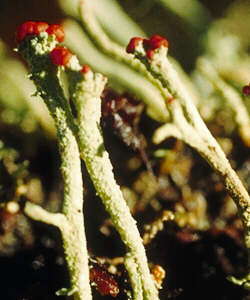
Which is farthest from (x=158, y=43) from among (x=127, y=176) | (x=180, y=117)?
(x=127, y=176)

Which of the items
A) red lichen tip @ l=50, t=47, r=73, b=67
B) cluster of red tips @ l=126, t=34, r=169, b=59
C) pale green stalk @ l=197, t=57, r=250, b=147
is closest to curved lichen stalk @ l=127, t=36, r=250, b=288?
cluster of red tips @ l=126, t=34, r=169, b=59

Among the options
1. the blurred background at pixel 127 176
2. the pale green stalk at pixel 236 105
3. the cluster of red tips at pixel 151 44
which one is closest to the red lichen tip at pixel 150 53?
the cluster of red tips at pixel 151 44

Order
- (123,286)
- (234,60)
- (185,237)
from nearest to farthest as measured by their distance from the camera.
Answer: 1. (123,286)
2. (185,237)
3. (234,60)

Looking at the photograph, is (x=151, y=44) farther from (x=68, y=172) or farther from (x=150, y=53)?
(x=68, y=172)

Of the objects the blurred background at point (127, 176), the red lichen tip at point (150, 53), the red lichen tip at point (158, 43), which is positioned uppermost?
the red lichen tip at point (158, 43)

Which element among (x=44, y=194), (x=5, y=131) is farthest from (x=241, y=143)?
(x=5, y=131)

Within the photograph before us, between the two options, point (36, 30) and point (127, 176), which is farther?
point (127, 176)

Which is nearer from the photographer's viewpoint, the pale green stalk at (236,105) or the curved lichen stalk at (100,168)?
the curved lichen stalk at (100,168)

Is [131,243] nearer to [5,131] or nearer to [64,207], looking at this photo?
[64,207]

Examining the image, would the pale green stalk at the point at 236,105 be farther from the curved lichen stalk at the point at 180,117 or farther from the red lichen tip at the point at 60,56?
the red lichen tip at the point at 60,56
